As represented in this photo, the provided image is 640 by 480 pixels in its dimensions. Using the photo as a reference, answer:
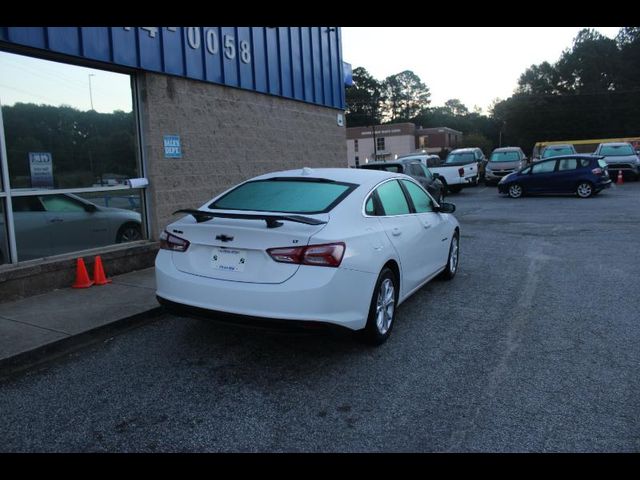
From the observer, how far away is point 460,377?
4055mm

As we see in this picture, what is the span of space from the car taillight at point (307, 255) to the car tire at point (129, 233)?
475 cm

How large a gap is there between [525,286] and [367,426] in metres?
4.23

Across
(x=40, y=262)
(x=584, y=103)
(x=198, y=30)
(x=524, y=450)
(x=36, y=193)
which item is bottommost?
(x=524, y=450)

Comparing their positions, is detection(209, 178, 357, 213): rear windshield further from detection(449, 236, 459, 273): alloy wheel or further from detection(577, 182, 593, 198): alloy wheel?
detection(577, 182, 593, 198): alloy wheel

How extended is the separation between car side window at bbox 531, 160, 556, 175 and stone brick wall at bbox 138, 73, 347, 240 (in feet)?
35.5

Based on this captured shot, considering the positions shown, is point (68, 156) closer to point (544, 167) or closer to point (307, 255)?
point (307, 255)

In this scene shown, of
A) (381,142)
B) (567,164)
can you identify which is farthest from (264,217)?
(381,142)

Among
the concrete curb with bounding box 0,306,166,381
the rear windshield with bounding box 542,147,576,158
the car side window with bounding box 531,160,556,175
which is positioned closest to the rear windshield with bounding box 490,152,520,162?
the rear windshield with bounding box 542,147,576,158

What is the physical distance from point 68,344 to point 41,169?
9.89ft

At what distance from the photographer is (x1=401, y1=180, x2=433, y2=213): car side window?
6.00m

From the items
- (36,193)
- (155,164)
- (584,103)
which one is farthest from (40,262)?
(584,103)

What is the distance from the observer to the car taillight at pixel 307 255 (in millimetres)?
3949

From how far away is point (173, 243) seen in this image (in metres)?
4.46
